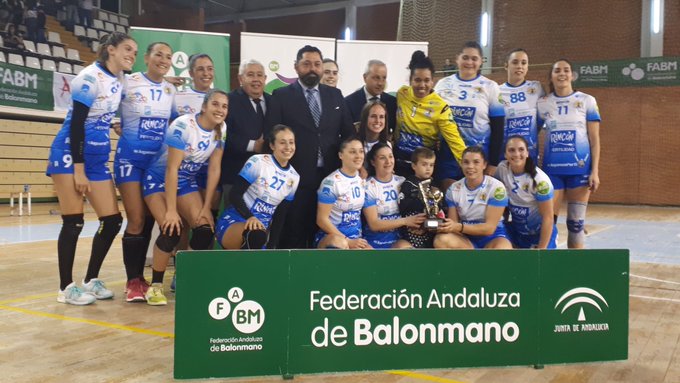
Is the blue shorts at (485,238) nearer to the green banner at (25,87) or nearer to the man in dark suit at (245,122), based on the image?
the man in dark suit at (245,122)

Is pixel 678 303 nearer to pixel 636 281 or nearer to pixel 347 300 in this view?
pixel 636 281

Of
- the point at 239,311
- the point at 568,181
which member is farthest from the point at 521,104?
the point at 239,311

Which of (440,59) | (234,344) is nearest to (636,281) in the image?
(234,344)

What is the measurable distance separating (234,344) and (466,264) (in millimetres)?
1149

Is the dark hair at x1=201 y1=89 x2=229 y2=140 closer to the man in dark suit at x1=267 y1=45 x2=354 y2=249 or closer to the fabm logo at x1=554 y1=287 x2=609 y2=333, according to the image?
the man in dark suit at x1=267 y1=45 x2=354 y2=249

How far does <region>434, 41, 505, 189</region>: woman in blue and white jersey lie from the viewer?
4129mm

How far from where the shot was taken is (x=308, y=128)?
402 centimetres

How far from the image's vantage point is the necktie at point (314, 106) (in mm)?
4062

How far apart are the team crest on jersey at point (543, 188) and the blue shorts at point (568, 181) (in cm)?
70

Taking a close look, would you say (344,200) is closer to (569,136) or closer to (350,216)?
(350,216)

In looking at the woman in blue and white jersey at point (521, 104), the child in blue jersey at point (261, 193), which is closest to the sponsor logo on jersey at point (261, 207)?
the child in blue jersey at point (261, 193)

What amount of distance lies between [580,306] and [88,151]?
3.25 metres

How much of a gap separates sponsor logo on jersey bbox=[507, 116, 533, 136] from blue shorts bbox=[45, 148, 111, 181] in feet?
9.98

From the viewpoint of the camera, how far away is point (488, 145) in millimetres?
4230
